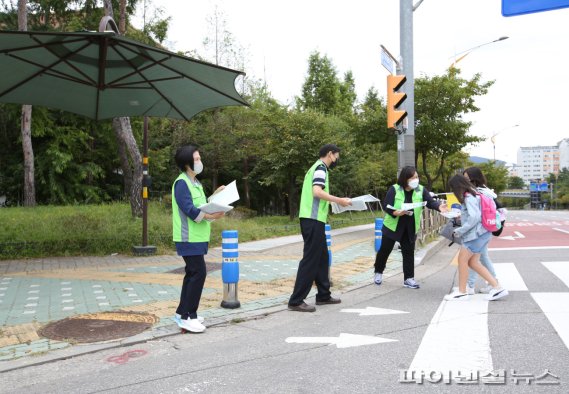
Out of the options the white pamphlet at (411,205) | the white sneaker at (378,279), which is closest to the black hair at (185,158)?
the white pamphlet at (411,205)

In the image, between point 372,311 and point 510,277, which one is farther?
point 510,277

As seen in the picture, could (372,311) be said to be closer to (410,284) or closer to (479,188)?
(410,284)

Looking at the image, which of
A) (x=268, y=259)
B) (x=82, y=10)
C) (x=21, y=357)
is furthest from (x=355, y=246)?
(x=82, y=10)

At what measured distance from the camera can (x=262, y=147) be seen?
2486 cm

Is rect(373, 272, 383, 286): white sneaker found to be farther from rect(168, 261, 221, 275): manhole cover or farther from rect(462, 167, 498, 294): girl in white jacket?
rect(168, 261, 221, 275): manhole cover

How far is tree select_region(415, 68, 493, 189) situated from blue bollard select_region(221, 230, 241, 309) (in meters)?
13.4

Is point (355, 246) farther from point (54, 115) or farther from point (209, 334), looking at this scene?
point (54, 115)

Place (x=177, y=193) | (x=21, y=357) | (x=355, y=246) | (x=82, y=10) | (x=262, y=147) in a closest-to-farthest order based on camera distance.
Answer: (x=21, y=357) < (x=177, y=193) < (x=355, y=246) < (x=82, y=10) < (x=262, y=147)

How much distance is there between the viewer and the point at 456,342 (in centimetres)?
436

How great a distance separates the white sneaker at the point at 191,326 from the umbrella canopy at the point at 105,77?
11.7 ft

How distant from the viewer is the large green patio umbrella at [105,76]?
253 inches

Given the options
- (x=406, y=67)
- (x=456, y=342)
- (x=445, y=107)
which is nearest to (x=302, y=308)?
(x=456, y=342)

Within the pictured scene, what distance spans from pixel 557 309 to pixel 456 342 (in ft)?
6.07

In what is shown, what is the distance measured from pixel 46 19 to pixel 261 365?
77.6 feet
